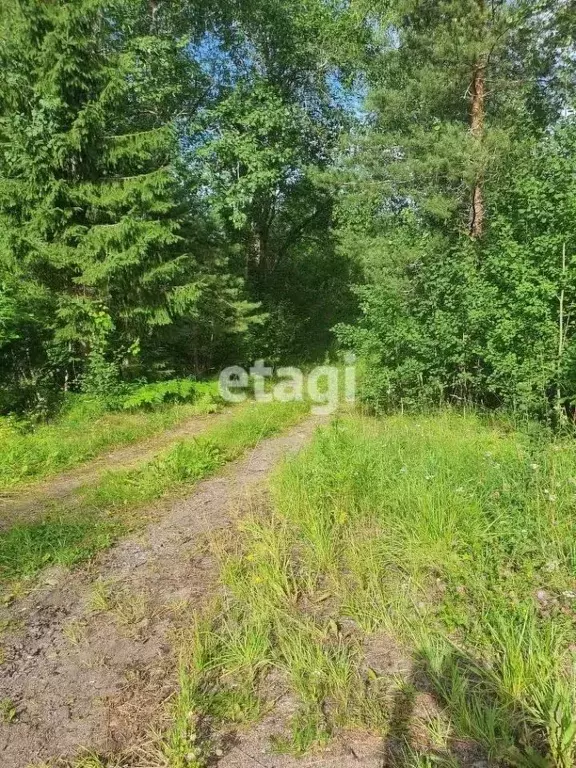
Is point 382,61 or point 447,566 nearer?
point 447,566

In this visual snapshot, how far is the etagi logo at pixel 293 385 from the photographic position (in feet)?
35.0

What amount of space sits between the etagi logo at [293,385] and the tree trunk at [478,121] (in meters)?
3.60

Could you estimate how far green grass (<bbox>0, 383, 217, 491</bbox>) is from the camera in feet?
19.5

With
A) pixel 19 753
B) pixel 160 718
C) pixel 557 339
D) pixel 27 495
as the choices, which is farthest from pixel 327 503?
pixel 557 339

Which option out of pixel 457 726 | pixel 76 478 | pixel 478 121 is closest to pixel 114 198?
pixel 76 478

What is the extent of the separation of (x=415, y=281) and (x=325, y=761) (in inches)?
308

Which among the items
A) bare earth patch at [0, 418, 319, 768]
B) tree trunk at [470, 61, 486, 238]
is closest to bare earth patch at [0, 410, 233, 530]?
bare earth patch at [0, 418, 319, 768]

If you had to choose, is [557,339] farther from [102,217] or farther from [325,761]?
[102,217]

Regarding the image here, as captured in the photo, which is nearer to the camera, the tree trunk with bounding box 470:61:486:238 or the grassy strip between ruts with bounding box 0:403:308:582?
the grassy strip between ruts with bounding box 0:403:308:582

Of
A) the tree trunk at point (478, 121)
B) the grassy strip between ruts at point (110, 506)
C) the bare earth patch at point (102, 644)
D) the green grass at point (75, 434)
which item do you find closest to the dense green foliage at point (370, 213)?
the tree trunk at point (478, 121)

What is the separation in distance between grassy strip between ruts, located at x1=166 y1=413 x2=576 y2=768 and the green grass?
333 cm

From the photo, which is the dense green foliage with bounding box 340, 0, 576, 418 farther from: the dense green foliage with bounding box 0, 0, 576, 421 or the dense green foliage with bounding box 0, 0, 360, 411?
the dense green foliage with bounding box 0, 0, 360, 411

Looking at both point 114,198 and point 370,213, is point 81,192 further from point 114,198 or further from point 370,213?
point 370,213

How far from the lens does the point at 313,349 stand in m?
17.8
